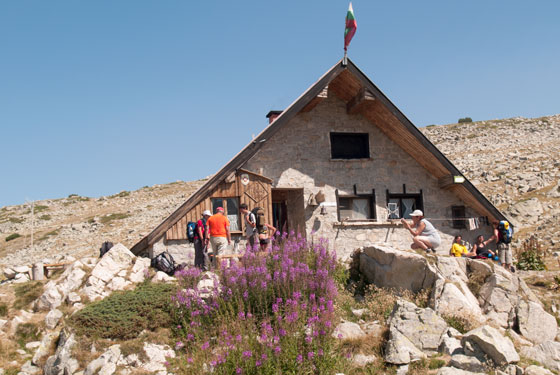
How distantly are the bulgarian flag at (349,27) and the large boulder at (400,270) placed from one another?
624 centimetres

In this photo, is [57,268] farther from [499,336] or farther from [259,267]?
[499,336]

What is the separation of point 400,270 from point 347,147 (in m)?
5.79

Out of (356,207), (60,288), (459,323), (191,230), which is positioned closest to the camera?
(459,323)

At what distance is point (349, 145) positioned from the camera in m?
15.4

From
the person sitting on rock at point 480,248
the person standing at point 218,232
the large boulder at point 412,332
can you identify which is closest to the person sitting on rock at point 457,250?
the person sitting on rock at point 480,248

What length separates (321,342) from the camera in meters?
7.27

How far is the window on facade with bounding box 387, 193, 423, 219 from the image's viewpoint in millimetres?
15352

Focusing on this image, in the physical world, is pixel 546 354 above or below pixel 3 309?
below

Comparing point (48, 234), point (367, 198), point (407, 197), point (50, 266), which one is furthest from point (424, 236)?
point (48, 234)

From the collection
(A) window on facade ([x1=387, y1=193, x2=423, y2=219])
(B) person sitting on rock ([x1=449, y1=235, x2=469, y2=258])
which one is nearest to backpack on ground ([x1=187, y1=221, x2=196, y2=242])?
(A) window on facade ([x1=387, y1=193, x2=423, y2=219])

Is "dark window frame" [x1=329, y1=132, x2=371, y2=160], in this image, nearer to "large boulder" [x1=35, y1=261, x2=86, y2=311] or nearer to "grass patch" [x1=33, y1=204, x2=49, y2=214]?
"large boulder" [x1=35, y1=261, x2=86, y2=311]

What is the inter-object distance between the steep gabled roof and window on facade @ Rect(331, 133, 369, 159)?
0.68 meters

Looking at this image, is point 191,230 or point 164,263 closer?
point 164,263

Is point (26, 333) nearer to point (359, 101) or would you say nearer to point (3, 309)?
point (3, 309)
